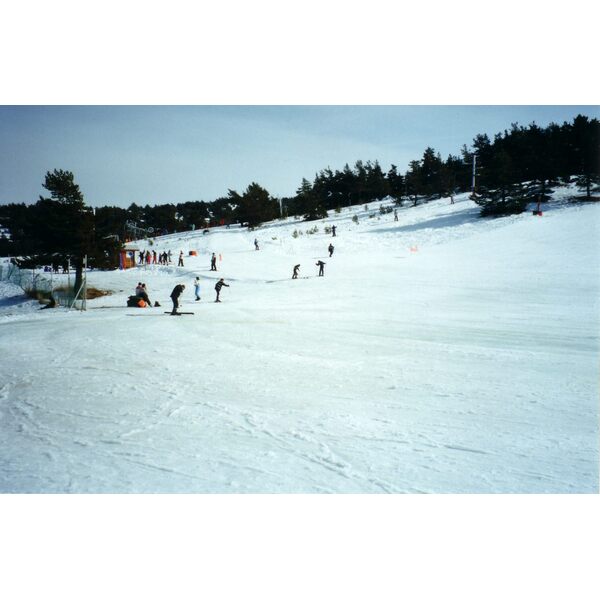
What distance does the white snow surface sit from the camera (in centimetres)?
394

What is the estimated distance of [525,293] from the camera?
15.2 meters

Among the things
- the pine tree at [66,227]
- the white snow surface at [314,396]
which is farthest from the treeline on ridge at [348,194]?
the white snow surface at [314,396]

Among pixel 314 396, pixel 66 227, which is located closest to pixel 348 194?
pixel 66 227

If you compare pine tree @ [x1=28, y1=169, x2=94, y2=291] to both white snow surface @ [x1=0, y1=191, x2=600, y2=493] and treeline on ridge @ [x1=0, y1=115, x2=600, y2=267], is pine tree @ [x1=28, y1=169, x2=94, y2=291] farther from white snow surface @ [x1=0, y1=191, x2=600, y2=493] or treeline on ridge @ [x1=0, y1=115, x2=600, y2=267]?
white snow surface @ [x1=0, y1=191, x2=600, y2=493]

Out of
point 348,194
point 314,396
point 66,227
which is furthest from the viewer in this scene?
point 348,194

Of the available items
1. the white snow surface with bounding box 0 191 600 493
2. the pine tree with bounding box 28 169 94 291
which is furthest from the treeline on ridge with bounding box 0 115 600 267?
the white snow surface with bounding box 0 191 600 493

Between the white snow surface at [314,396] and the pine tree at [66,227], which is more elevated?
the pine tree at [66,227]

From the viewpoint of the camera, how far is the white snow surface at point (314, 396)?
3943mm

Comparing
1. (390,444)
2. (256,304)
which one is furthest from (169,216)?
(390,444)

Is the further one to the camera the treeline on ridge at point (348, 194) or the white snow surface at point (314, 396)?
the treeline on ridge at point (348, 194)

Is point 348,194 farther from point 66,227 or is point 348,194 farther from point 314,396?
point 314,396

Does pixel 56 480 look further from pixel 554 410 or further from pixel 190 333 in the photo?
pixel 190 333

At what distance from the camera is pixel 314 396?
19.4 feet

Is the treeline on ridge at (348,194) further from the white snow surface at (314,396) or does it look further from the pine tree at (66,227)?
the white snow surface at (314,396)
